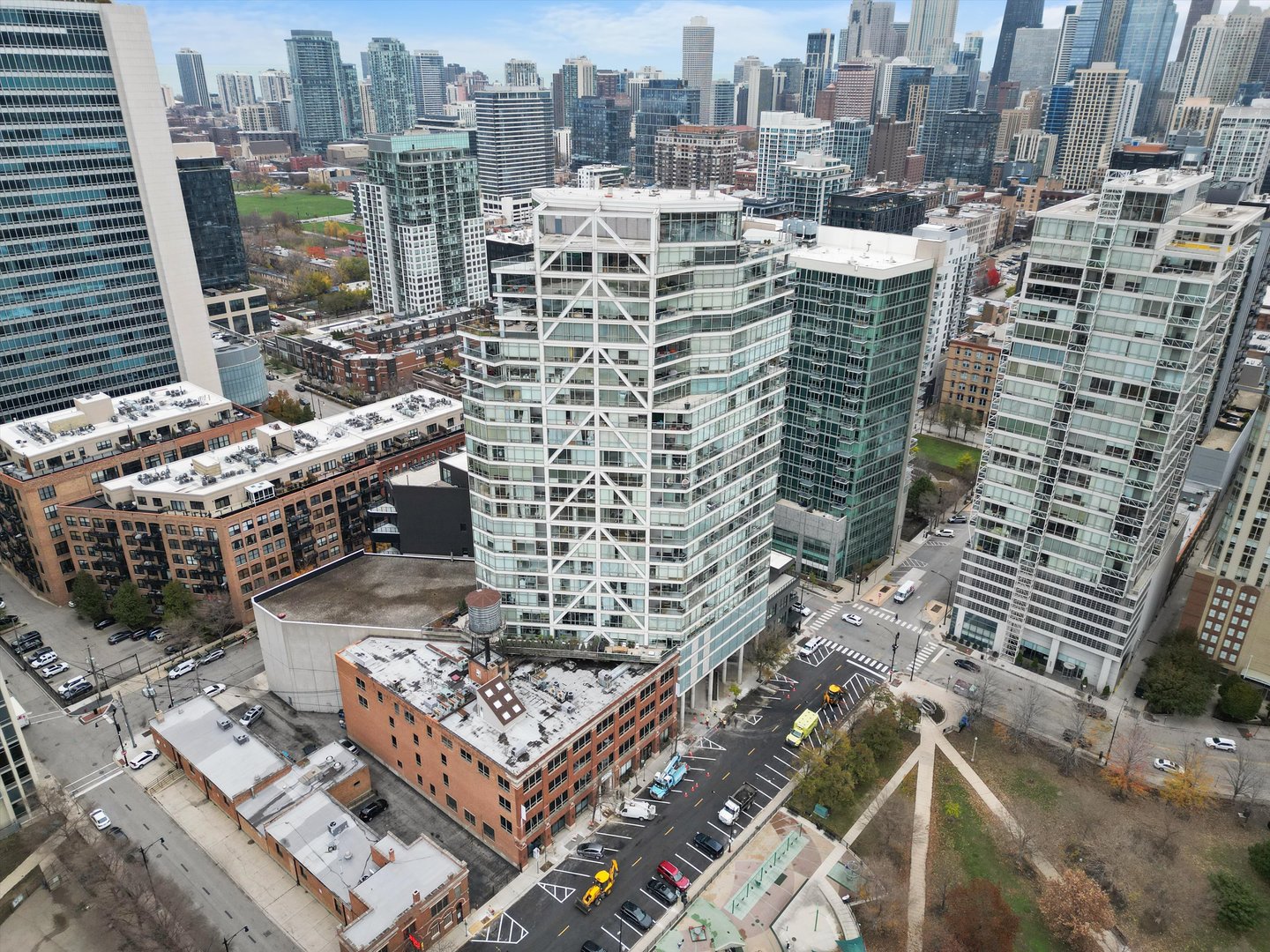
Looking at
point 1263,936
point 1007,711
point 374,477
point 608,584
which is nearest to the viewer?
point 1263,936

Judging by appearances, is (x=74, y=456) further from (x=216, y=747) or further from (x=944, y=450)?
(x=944, y=450)

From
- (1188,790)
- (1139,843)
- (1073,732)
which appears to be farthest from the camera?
(1073,732)

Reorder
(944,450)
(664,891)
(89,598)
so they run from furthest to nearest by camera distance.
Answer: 1. (944,450)
2. (89,598)
3. (664,891)

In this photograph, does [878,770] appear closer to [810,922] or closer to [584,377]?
[810,922]

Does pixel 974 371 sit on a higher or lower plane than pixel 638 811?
higher

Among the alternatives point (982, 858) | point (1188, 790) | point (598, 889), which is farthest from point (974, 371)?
point (598, 889)

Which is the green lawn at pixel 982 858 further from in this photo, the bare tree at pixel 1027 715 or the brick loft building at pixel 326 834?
the brick loft building at pixel 326 834

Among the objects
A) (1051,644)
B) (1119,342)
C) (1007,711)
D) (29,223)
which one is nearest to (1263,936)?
(1007,711)
